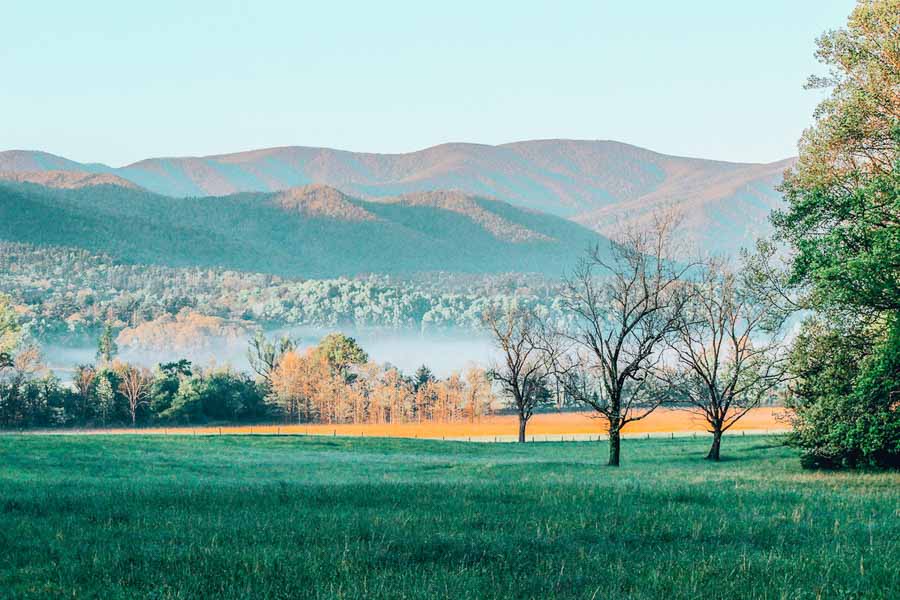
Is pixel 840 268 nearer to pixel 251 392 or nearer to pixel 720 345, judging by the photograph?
pixel 720 345

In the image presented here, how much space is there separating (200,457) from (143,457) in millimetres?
3533

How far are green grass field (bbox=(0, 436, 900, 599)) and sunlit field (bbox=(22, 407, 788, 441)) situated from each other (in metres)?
73.5

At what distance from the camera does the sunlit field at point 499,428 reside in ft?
322

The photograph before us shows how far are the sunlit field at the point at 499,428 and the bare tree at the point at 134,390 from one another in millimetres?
5103

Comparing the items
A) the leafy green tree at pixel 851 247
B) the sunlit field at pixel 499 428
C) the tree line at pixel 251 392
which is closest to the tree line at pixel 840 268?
the leafy green tree at pixel 851 247

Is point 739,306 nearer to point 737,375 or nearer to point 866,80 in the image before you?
point 737,375

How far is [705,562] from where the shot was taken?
11.6m

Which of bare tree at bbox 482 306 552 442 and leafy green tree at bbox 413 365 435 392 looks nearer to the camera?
bare tree at bbox 482 306 552 442

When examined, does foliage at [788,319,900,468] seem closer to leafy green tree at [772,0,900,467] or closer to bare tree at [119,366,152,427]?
leafy green tree at [772,0,900,467]

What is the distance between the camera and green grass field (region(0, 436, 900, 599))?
399 inches

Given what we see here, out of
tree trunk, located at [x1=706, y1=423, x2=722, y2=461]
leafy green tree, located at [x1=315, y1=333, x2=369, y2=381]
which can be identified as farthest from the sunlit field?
tree trunk, located at [x1=706, y1=423, x2=722, y2=461]

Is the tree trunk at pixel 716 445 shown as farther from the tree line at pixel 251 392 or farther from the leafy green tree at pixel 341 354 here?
the leafy green tree at pixel 341 354

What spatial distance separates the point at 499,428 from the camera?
113 m

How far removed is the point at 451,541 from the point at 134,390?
100 m
